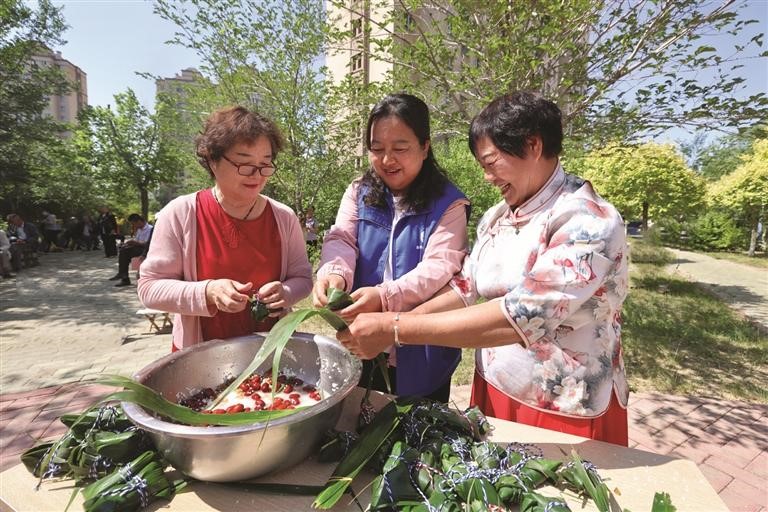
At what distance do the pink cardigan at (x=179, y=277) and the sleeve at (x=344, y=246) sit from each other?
24 centimetres

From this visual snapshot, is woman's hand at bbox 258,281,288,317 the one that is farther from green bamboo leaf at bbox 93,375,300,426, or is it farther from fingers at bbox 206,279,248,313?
green bamboo leaf at bbox 93,375,300,426

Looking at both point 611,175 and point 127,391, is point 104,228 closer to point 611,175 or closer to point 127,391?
point 127,391

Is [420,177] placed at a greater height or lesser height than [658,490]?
greater

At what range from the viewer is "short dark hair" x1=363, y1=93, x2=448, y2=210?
67.6 inches

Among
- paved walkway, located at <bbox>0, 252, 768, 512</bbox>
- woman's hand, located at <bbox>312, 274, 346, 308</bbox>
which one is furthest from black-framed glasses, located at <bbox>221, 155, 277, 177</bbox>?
paved walkway, located at <bbox>0, 252, 768, 512</bbox>

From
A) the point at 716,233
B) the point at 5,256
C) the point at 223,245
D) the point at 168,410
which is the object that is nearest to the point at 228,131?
the point at 223,245

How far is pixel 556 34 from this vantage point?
4012 mm

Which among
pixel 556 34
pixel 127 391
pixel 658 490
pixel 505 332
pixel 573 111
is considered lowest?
pixel 658 490

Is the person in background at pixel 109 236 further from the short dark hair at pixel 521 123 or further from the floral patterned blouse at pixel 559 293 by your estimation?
the short dark hair at pixel 521 123

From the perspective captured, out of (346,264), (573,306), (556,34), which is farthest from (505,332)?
(556,34)

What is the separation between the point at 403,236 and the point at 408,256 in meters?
0.09

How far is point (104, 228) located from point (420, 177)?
17600 mm

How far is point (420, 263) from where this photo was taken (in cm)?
174

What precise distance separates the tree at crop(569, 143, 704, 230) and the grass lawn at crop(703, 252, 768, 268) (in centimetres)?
235
